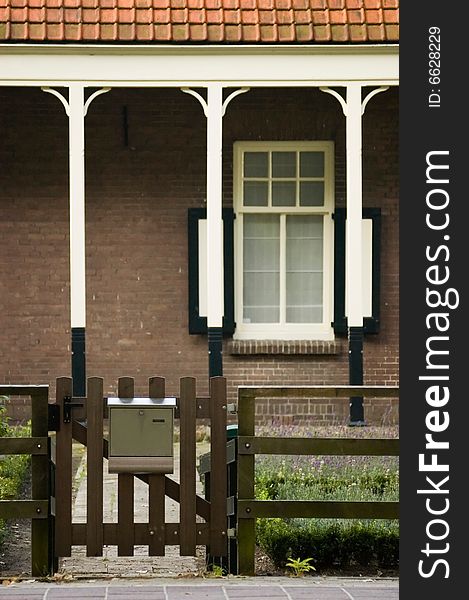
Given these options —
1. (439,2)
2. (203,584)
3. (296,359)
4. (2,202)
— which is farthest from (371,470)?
(2,202)

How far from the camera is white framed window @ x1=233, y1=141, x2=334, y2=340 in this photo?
14945 mm

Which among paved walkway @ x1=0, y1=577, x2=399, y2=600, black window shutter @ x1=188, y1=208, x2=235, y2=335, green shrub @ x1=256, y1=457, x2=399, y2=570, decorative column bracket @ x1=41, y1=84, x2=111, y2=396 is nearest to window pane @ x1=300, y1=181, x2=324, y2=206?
black window shutter @ x1=188, y1=208, x2=235, y2=335

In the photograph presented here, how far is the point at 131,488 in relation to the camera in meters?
7.12

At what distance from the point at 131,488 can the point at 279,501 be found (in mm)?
790

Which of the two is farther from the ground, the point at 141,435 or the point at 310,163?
the point at 310,163

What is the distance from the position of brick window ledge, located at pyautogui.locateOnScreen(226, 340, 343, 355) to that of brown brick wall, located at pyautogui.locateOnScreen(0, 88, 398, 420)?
8cm

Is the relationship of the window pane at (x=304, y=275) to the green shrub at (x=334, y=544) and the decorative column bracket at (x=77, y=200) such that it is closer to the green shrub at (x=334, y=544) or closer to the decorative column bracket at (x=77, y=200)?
the decorative column bracket at (x=77, y=200)

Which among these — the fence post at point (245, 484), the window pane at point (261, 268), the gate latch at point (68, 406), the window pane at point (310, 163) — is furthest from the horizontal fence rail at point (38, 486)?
the window pane at point (310, 163)

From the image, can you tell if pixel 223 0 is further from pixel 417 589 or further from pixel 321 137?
pixel 417 589

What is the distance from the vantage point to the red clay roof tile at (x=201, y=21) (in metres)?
13.3

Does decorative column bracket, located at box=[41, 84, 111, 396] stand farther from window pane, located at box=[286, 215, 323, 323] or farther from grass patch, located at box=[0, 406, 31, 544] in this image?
window pane, located at box=[286, 215, 323, 323]

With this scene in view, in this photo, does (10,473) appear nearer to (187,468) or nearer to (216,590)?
(187,468)

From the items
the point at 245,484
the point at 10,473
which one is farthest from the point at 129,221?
the point at 245,484

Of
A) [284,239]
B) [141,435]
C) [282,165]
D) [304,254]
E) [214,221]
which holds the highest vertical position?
[282,165]
